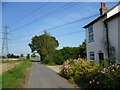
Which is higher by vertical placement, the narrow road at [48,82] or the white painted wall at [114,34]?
the white painted wall at [114,34]

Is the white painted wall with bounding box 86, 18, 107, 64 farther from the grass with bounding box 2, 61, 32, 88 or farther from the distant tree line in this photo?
the distant tree line

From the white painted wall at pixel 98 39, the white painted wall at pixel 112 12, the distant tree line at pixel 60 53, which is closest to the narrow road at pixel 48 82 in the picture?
the white painted wall at pixel 98 39

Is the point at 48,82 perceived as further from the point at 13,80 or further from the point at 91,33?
the point at 91,33

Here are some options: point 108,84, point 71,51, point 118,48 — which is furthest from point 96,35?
point 71,51

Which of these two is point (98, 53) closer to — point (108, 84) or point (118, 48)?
point (118, 48)

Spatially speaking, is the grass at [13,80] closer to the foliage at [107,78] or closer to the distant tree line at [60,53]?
the foliage at [107,78]

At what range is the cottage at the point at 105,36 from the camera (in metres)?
11.6

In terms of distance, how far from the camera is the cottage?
1165cm

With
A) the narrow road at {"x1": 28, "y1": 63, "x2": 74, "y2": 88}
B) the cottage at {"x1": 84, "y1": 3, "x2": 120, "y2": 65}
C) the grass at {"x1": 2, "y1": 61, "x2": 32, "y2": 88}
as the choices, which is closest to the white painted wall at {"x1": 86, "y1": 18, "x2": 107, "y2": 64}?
the cottage at {"x1": 84, "y1": 3, "x2": 120, "y2": 65}

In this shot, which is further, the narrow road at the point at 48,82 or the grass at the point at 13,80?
the narrow road at the point at 48,82

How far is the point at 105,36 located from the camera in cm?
1310

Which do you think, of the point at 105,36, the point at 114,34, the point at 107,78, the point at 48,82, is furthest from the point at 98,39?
the point at 107,78

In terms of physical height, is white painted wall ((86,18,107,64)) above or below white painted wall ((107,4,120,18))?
below

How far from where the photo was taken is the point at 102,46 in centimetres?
1348
